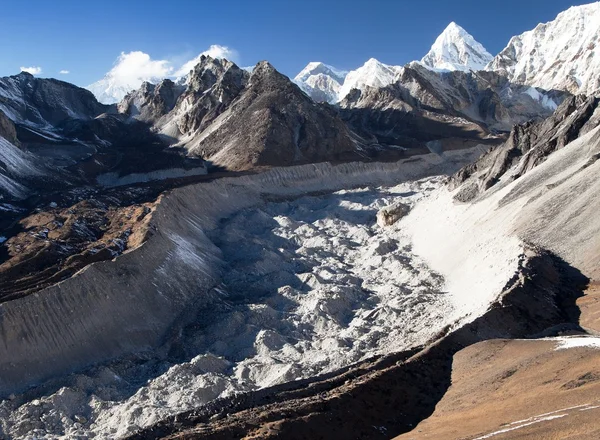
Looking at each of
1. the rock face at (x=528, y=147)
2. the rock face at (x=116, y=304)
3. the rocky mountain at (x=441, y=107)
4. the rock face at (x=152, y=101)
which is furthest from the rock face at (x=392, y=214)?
the rock face at (x=152, y=101)

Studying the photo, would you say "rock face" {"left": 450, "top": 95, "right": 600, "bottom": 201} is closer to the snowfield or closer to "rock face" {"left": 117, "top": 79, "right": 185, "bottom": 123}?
the snowfield

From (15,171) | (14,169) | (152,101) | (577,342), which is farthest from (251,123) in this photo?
(577,342)

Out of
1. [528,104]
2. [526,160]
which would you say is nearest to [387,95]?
[528,104]

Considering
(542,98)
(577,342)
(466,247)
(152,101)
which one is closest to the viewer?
(577,342)

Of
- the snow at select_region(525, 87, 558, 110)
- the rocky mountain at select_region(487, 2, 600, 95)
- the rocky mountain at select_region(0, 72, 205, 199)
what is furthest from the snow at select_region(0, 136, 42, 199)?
the snow at select_region(525, 87, 558, 110)

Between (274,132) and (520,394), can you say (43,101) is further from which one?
(520,394)

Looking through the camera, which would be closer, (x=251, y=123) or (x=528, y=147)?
(x=528, y=147)

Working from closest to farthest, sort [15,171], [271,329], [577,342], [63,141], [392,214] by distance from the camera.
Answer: [577,342] → [271,329] → [392,214] → [15,171] → [63,141]
